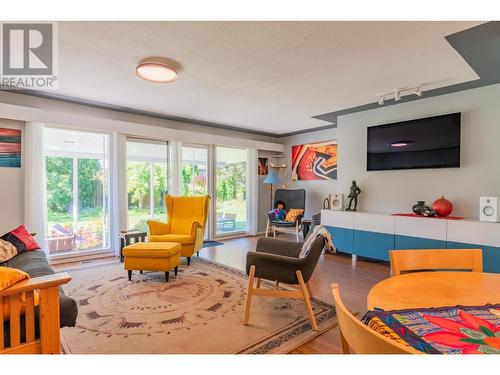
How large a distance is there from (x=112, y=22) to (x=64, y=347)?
2240mm

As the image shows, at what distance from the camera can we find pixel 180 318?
2244mm

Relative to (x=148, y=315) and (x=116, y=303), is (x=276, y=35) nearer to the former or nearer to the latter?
(x=148, y=315)

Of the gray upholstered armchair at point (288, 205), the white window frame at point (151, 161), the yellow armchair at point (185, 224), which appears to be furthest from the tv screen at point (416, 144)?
the white window frame at point (151, 161)

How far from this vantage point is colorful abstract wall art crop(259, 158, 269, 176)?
6.39 m

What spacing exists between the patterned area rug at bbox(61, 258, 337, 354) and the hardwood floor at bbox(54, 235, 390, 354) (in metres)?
0.12

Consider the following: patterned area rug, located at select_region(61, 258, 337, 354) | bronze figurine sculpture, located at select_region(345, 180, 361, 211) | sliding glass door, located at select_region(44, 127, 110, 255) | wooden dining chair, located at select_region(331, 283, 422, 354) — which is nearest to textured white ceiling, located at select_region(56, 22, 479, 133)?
sliding glass door, located at select_region(44, 127, 110, 255)

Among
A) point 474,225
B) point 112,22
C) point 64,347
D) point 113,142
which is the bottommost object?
point 64,347

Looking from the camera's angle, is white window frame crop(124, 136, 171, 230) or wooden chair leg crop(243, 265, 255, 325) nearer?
wooden chair leg crop(243, 265, 255, 325)

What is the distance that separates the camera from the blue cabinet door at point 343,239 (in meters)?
4.06

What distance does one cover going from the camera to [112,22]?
6.39 feet

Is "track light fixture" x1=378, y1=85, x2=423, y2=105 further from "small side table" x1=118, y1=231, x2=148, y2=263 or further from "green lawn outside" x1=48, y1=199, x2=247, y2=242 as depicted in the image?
"small side table" x1=118, y1=231, x2=148, y2=263

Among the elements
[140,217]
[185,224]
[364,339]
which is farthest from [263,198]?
[364,339]

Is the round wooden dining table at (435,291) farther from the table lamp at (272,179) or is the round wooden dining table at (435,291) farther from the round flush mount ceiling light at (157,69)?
the table lamp at (272,179)
